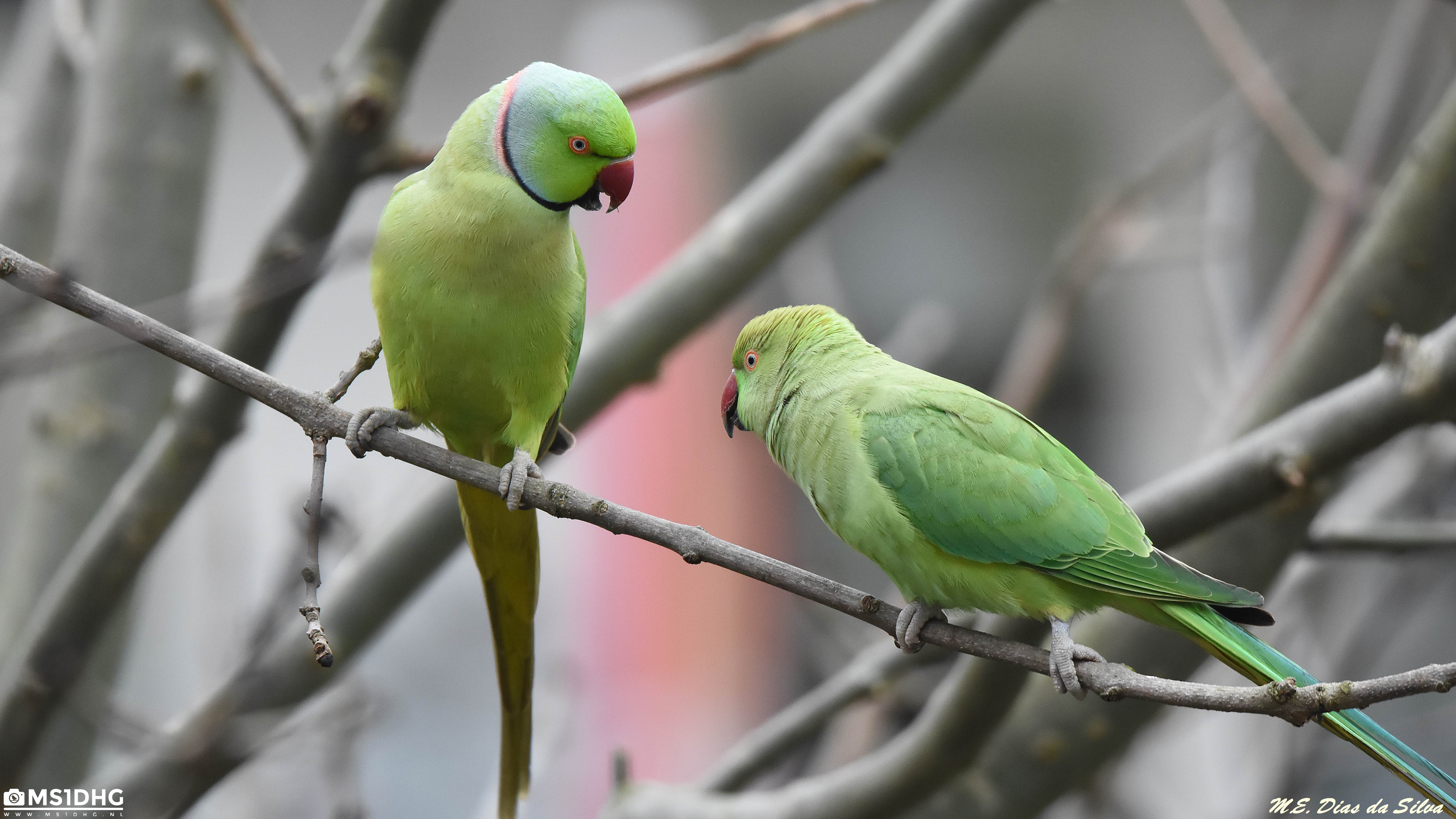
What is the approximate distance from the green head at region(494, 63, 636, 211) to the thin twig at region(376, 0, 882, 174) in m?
0.73

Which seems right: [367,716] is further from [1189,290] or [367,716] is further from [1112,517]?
[1189,290]

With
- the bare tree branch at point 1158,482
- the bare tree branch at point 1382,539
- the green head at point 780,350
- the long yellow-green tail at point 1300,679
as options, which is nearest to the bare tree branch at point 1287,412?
the bare tree branch at point 1382,539

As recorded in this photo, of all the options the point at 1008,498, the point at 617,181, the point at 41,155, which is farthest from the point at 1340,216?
the point at 41,155

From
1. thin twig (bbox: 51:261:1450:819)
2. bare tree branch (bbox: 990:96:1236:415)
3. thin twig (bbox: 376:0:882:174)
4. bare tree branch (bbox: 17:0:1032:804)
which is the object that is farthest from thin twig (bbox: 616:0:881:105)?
bare tree branch (bbox: 990:96:1236:415)

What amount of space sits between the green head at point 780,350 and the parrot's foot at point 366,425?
2.51 ft

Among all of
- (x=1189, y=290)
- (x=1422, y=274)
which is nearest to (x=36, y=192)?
(x=1422, y=274)

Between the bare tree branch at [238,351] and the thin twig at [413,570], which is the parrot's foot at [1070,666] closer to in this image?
the thin twig at [413,570]

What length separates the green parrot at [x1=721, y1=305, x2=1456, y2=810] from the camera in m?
1.93

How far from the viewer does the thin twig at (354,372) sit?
1898mm

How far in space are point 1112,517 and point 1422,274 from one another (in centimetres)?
109

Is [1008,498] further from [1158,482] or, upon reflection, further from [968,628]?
[1158,482]

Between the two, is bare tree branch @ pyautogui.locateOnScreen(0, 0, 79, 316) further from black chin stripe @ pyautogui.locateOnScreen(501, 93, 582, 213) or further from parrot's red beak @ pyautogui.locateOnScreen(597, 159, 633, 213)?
parrot's red beak @ pyautogui.locateOnScreen(597, 159, 633, 213)

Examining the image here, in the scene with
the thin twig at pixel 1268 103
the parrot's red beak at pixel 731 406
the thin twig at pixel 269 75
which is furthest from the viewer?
the thin twig at pixel 1268 103

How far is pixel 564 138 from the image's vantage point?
179 cm
